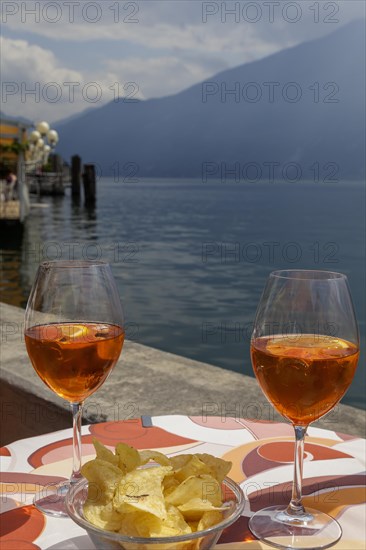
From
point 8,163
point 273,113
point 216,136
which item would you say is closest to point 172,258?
point 8,163

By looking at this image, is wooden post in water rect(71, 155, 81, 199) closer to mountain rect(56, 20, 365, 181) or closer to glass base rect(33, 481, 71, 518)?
glass base rect(33, 481, 71, 518)

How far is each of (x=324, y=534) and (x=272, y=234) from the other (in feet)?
108

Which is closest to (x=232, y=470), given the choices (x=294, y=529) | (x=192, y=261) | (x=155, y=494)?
(x=294, y=529)

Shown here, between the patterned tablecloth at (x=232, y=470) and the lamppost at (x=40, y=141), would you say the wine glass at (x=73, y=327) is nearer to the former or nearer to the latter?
the patterned tablecloth at (x=232, y=470)

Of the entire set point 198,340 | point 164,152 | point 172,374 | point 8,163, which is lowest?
point 198,340

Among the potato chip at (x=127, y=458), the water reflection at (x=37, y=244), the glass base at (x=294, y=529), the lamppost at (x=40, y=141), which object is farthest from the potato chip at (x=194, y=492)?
the lamppost at (x=40, y=141)

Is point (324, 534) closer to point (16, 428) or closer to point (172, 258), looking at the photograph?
point (16, 428)

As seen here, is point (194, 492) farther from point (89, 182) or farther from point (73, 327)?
point (89, 182)

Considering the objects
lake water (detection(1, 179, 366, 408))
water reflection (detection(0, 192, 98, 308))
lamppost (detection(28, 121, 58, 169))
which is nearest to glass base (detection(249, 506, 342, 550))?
lake water (detection(1, 179, 366, 408))

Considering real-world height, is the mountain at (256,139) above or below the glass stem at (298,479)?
above

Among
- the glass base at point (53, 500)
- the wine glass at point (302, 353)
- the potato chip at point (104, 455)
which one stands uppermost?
the wine glass at point (302, 353)

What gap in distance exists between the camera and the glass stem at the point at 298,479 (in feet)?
3.48

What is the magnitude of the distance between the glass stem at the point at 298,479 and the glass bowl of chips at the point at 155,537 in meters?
0.16

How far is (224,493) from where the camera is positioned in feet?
3.08
